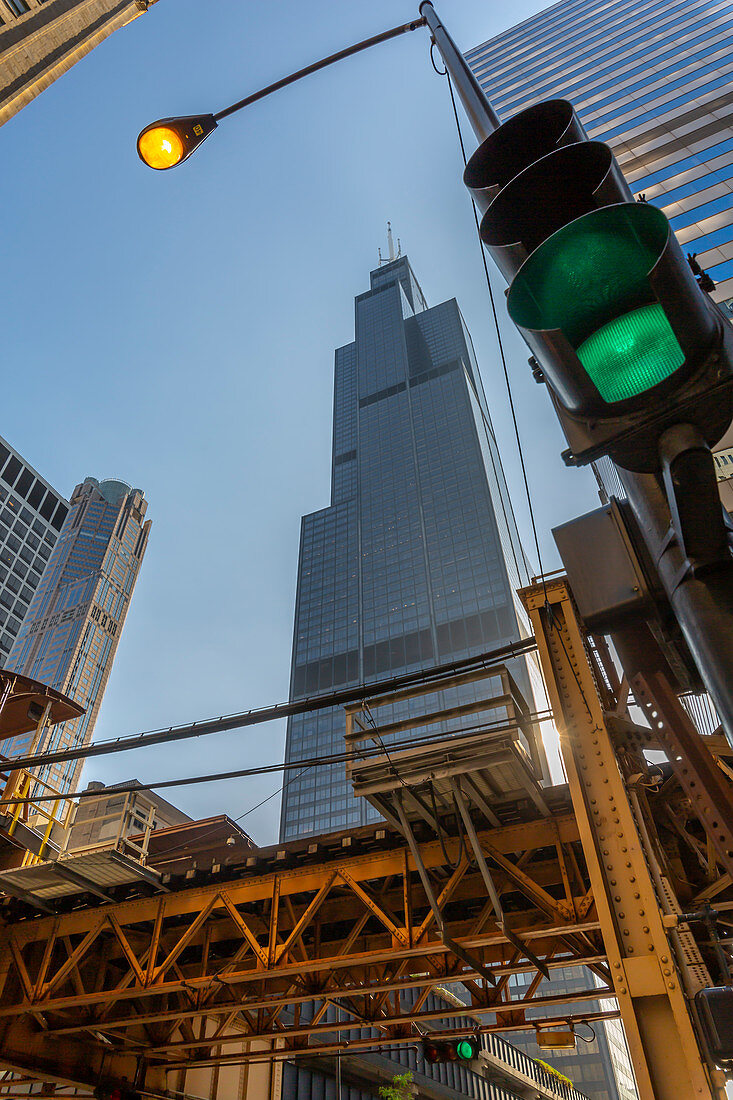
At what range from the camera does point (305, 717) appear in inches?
6358

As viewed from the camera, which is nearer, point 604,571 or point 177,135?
point 604,571

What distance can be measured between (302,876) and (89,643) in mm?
183396

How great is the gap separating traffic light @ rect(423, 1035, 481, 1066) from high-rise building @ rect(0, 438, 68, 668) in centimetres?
13543

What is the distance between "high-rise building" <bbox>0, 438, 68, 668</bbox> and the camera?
14125 centimetres

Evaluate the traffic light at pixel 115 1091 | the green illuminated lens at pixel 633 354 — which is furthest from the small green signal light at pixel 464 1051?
the green illuminated lens at pixel 633 354

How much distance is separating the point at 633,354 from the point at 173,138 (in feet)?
23.0

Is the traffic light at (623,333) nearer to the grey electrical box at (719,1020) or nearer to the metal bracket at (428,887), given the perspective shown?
the grey electrical box at (719,1020)

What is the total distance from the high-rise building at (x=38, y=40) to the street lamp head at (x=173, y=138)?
12383mm

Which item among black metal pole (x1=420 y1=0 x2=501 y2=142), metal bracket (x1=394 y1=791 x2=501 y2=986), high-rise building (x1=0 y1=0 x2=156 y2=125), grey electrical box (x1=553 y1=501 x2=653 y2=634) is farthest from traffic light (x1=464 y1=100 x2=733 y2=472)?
high-rise building (x1=0 y1=0 x2=156 y2=125)

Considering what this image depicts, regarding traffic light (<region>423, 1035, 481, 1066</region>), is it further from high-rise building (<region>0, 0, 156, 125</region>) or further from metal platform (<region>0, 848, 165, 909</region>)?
high-rise building (<region>0, 0, 156, 125</region>)

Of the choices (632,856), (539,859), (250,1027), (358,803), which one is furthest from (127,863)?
(358,803)

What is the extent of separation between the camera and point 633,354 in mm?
1821

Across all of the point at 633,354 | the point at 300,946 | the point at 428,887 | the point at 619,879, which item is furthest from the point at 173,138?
the point at 300,946

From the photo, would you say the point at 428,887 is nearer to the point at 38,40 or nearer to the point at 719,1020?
the point at 719,1020
